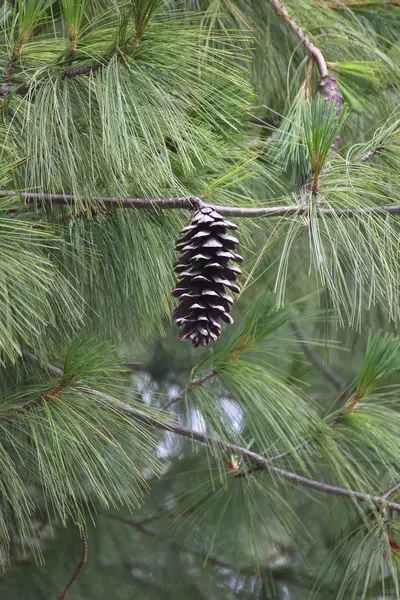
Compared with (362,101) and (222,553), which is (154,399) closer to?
(222,553)

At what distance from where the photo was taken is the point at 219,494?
1295 millimetres

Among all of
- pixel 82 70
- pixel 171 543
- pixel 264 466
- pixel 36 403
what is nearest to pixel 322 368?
pixel 171 543

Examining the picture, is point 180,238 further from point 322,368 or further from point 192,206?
point 322,368

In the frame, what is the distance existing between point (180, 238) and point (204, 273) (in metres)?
0.09

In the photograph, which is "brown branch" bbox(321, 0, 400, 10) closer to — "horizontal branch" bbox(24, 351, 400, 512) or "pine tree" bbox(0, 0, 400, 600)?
"pine tree" bbox(0, 0, 400, 600)

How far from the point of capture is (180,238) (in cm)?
88

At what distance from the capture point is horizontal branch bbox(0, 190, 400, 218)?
0.81 metres

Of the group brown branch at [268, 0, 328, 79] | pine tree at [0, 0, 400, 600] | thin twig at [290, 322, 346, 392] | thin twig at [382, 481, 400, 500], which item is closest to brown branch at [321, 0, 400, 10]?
pine tree at [0, 0, 400, 600]

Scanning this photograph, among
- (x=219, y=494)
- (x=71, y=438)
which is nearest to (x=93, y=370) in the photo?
(x=71, y=438)

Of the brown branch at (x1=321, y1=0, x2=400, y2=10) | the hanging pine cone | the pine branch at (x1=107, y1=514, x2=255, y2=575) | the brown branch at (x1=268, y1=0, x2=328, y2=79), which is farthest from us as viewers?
the pine branch at (x1=107, y1=514, x2=255, y2=575)

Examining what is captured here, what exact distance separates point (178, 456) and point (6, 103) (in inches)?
47.5

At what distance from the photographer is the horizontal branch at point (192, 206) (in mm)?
813

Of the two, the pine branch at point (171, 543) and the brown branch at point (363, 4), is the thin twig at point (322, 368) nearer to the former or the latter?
the pine branch at point (171, 543)

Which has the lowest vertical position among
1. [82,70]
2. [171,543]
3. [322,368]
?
[171,543]
